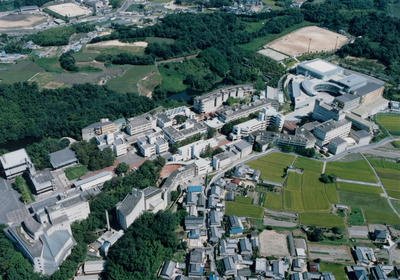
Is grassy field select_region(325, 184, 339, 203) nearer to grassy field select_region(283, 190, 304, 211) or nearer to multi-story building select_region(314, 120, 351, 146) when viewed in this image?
grassy field select_region(283, 190, 304, 211)

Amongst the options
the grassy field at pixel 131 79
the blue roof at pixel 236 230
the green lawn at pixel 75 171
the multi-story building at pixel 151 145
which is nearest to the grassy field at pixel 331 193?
the blue roof at pixel 236 230

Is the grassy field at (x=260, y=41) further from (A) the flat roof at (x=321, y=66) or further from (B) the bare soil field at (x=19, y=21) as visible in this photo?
(B) the bare soil field at (x=19, y=21)

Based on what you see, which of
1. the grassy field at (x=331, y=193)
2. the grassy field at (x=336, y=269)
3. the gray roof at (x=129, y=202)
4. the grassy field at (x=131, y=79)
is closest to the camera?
the grassy field at (x=336, y=269)

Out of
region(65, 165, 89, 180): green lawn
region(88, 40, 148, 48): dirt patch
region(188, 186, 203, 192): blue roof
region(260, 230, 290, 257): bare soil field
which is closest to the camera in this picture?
region(260, 230, 290, 257): bare soil field

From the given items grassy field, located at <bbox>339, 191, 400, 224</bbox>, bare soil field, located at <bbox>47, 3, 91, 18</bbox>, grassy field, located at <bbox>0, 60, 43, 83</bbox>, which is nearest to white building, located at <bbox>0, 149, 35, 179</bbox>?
grassy field, located at <bbox>0, 60, 43, 83</bbox>

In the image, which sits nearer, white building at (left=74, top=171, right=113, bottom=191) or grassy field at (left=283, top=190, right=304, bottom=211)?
grassy field at (left=283, top=190, right=304, bottom=211)

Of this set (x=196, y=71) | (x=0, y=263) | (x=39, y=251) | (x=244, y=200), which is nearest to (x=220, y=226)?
(x=244, y=200)
